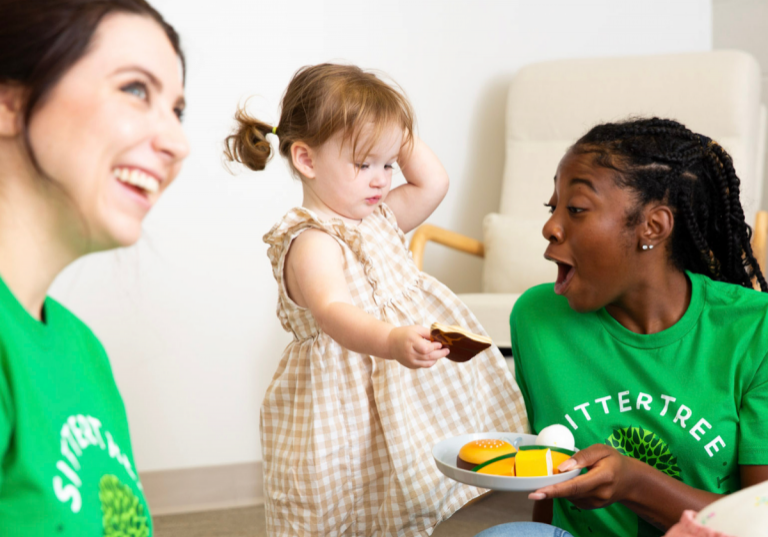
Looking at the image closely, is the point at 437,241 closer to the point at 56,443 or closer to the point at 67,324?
the point at 67,324

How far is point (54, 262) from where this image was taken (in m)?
0.62

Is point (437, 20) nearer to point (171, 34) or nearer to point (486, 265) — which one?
point (486, 265)

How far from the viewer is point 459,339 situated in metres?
0.95

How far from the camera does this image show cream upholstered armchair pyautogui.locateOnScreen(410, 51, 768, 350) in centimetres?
254

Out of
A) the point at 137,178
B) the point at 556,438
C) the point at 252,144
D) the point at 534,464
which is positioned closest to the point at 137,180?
the point at 137,178

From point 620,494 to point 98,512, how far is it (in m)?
0.67

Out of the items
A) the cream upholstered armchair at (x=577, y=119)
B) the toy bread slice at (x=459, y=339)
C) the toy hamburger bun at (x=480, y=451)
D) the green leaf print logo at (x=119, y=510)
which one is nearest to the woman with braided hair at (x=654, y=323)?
the toy hamburger bun at (x=480, y=451)

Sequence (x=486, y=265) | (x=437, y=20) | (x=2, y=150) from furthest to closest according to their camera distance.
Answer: (x=437, y=20) < (x=486, y=265) < (x=2, y=150)

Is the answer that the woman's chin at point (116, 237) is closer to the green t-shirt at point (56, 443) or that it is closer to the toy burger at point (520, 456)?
the green t-shirt at point (56, 443)

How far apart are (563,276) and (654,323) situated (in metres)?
0.16

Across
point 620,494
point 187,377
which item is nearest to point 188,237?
point 187,377

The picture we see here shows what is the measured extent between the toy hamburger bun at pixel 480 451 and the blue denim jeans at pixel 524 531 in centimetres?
11

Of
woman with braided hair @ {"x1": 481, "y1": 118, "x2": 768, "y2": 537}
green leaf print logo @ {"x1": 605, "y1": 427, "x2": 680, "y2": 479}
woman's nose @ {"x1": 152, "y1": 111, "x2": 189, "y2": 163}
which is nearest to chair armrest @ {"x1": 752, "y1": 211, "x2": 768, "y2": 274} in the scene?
woman with braided hair @ {"x1": 481, "y1": 118, "x2": 768, "y2": 537}

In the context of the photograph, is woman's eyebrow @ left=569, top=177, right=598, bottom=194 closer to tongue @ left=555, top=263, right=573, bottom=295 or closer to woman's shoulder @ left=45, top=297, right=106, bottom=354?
tongue @ left=555, top=263, right=573, bottom=295
